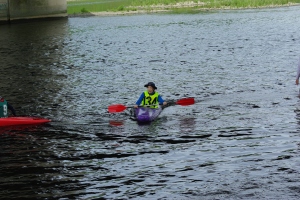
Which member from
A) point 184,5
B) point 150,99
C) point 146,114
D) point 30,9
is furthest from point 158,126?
point 184,5

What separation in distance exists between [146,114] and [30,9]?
70445 mm

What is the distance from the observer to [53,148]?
1841cm

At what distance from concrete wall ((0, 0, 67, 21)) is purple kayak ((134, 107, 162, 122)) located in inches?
2530

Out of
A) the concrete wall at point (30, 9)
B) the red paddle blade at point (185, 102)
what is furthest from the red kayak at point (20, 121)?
the concrete wall at point (30, 9)

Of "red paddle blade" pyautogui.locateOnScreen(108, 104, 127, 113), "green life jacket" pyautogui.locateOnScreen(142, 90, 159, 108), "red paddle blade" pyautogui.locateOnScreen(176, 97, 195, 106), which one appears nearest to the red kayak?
"red paddle blade" pyautogui.locateOnScreen(108, 104, 127, 113)

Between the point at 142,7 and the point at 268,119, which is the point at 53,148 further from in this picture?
Result: the point at 142,7

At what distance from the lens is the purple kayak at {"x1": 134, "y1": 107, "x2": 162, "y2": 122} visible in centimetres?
2117

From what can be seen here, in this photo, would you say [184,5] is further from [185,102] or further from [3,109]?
[3,109]

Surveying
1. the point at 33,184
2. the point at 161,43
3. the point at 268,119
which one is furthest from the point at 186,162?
the point at 161,43

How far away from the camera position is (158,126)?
2078cm

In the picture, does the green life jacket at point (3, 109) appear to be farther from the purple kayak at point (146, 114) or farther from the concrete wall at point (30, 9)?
the concrete wall at point (30, 9)

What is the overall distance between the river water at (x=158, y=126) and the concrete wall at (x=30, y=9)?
34822mm

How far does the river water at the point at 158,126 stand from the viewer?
48.6 ft

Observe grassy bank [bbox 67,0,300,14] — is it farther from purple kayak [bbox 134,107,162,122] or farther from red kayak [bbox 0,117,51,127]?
red kayak [bbox 0,117,51,127]
